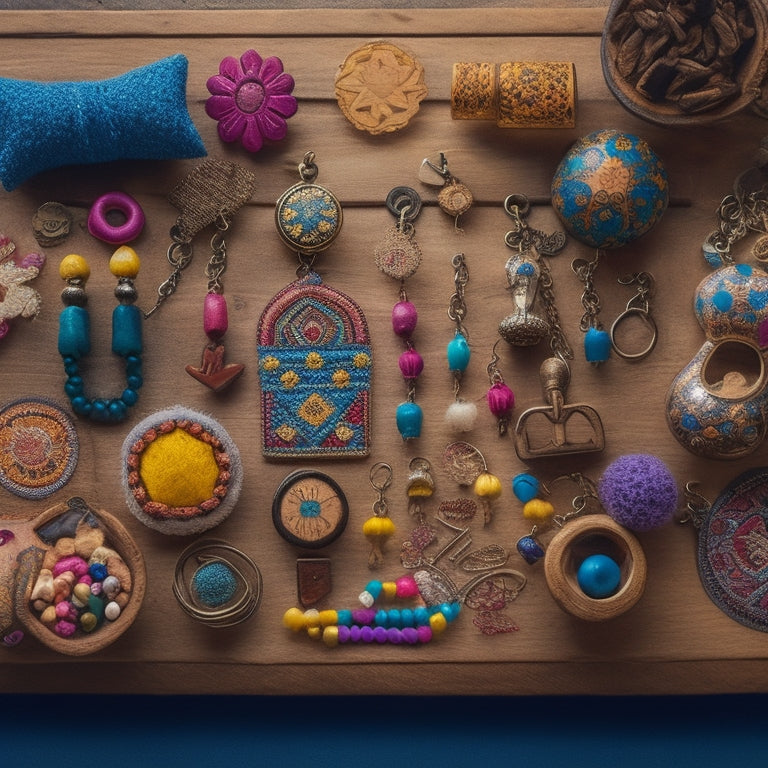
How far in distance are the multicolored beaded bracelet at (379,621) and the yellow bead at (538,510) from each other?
6.6 inches

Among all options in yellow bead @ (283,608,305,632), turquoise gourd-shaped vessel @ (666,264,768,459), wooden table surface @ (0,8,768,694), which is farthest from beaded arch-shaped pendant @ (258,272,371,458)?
turquoise gourd-shaped vessel @ (666,264,768,459)

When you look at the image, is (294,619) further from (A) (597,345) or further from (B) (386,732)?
(A) (597,345)

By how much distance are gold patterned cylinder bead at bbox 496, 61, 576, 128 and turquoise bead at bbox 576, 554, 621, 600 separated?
2.11ft

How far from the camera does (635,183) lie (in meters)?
1.38

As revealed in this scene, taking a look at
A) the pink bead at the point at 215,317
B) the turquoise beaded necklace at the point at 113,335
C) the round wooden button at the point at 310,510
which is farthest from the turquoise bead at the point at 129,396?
the round wooden button at the point at 310,510

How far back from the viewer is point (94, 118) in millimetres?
1389

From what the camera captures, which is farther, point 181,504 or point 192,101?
point 192,101

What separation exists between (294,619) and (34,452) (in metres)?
0.46

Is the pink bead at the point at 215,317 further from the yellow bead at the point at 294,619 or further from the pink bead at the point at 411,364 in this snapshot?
the yellow bead at the point at 294,619

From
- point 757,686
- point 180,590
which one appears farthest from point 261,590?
point 757,686

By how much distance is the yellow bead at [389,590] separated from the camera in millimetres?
1408

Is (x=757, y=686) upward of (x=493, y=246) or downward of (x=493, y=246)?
downward

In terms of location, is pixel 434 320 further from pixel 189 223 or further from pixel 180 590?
pixel 180 590

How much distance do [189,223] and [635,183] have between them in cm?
67
